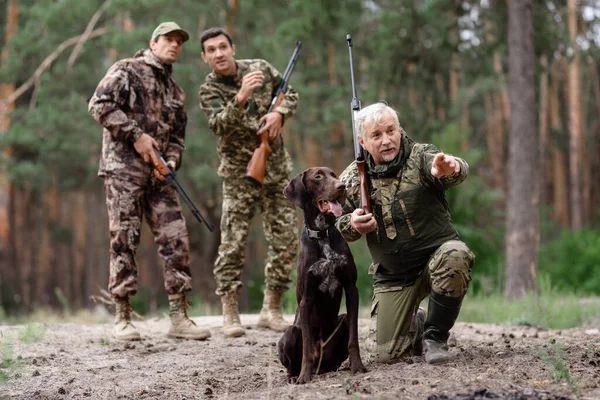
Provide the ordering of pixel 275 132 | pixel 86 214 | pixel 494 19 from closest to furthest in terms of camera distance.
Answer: pixel 275 132 → pixel 494 19 → pixel 86 214

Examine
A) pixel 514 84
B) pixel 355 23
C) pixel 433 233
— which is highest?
pixel 355 23

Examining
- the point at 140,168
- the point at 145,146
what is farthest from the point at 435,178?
the point at 140,168


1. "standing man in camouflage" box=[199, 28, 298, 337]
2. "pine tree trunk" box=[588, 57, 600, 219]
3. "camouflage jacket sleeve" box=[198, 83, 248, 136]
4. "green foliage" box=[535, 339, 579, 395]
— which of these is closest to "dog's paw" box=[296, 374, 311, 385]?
"green foliage" box=[535, 339, 579, 395]

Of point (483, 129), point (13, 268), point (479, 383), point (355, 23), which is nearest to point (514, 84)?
point (355, 23)

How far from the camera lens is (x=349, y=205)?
4.92 m

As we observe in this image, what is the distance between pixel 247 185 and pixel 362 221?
2.51 m

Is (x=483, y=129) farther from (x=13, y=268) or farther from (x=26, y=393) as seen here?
(x=26, y=393)

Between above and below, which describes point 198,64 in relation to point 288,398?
above

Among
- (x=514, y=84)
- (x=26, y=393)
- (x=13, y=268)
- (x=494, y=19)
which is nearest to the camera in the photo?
(x=26, y=393)

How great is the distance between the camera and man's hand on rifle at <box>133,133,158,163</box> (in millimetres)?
6234

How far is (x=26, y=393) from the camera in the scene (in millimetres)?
4695

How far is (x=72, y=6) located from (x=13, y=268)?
29.3ft

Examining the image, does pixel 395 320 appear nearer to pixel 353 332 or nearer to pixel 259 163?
pixel 353 332

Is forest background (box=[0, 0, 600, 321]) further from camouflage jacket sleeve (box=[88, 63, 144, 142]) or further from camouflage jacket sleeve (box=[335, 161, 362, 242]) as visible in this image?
camouflage jacket sleeve (box=[335, 161, 362, 242])
